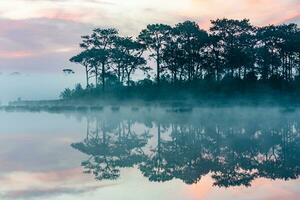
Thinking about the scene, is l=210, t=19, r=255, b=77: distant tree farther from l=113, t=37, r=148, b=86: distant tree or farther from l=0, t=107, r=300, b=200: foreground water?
l=0, t=107, r=300, b=200: foreground water

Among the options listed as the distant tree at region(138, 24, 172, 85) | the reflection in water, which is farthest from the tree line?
the reflection in water

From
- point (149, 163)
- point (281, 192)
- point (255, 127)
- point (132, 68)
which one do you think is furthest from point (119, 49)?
point (281, 192)

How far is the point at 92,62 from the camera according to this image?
2127 inches

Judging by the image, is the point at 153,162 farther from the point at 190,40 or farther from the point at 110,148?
the point at 190,40

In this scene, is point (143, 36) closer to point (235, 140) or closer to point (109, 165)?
point (235, 140)

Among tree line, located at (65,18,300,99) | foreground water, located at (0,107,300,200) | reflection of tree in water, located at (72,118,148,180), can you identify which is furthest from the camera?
tree line, located at (65,18,300,99)

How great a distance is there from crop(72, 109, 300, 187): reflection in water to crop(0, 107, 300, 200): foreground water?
0.03 meters

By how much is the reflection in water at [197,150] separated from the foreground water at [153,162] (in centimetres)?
3

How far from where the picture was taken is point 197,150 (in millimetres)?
18828

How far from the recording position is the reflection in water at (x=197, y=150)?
560 inches

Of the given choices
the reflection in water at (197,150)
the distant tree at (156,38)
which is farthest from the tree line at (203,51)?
the reflection in water at (197,150)

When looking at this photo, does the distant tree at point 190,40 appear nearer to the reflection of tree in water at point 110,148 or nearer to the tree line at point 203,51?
the tree line at point 203,51

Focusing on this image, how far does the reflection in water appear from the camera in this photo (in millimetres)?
14222

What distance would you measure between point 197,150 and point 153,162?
300cm
